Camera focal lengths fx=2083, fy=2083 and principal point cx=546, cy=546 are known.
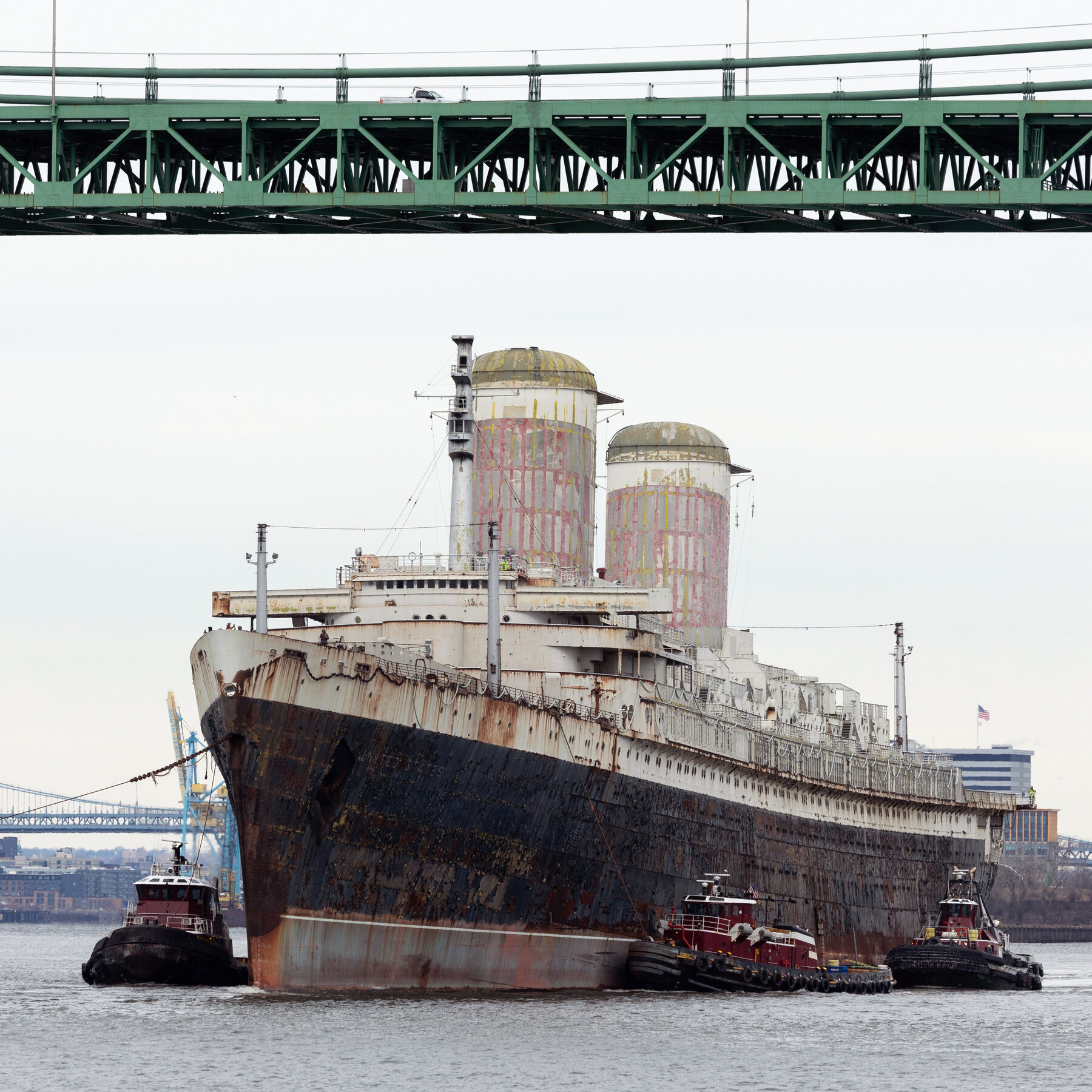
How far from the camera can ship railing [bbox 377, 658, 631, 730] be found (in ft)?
179

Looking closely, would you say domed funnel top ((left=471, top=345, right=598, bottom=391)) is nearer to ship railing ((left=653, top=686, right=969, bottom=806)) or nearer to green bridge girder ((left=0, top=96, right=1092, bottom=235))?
ship railing ((left=653, top=686, right=969, bottom=806))

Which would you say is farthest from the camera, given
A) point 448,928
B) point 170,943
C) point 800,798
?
point 800,798

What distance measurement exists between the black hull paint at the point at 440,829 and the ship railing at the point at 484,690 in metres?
1.38

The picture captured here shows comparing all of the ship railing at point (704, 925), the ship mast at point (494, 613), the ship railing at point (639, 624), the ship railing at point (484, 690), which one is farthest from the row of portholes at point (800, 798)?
the ship mast at point (494, 613)

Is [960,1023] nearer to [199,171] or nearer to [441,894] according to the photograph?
[441,894]

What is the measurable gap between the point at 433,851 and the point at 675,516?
3516 cm

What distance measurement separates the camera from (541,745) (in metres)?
57.8

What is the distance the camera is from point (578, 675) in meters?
63.4

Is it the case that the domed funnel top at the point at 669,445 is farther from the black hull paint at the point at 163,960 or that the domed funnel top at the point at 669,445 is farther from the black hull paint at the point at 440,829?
the black hull paint at the point at 163,960

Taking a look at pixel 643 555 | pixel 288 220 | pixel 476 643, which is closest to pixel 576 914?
pixel 476 643

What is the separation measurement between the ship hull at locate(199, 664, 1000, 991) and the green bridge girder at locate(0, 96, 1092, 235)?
12624 mm

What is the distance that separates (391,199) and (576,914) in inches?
921

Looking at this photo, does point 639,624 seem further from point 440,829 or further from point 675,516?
point 675,516

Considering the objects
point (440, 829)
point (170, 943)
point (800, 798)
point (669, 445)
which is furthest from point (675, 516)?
point (440, 829)
